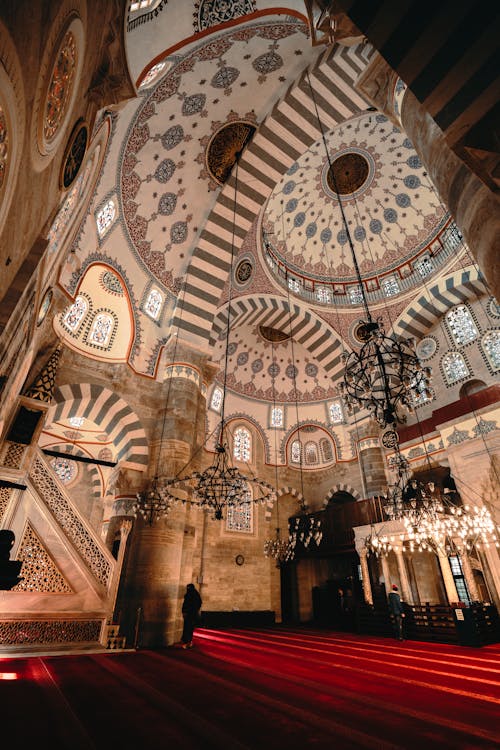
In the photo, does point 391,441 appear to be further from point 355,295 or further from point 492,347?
point 355,295

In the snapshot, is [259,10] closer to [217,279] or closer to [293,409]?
[217,279]

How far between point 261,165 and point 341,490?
1068 centimetres

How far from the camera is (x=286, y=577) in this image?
41.1ft

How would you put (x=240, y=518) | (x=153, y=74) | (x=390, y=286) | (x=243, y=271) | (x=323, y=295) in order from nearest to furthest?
1. (x=153, y=74)
2. (x=243, y=271)
3. (x=240, y=518)
4. (x=390, y=286)
5. (x=323, y=295)

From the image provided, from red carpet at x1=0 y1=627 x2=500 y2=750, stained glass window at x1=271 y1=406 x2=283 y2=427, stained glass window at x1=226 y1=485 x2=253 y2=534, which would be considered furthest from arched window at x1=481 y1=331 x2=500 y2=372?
stained glass window at x1=226 y1=485 x2=253 y2=534

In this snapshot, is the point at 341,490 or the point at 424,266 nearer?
the point at 424,266

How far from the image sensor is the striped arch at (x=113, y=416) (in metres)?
7.07

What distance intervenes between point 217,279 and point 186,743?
27.2 feet

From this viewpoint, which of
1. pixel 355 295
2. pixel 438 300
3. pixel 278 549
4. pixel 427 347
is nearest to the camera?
pixel 278 549

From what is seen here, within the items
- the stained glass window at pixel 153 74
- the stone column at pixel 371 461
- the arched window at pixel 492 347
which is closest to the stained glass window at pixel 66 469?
the stone column at pixel 371 461

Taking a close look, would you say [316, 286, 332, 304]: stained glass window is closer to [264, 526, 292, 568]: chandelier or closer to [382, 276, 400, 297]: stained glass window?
[382, 276, 400, 297]: stained glass window

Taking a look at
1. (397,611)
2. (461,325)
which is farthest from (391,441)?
(461,325)

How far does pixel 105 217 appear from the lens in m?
7.34

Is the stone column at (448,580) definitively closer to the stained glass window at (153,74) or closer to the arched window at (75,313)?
the arched window at (75,313)
